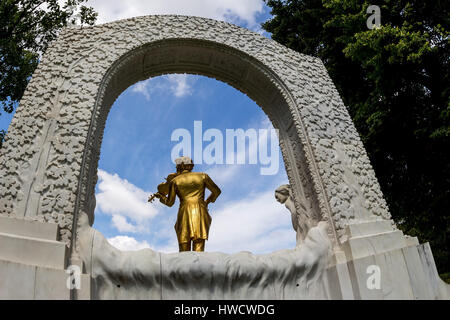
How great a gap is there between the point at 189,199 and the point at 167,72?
2569mm

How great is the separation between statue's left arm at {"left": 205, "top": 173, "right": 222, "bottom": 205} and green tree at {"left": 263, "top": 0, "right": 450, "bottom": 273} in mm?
4592

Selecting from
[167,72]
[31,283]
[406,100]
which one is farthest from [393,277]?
[406,100]

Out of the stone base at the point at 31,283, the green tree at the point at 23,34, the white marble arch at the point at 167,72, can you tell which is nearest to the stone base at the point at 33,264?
the stone base at the point at 31,283

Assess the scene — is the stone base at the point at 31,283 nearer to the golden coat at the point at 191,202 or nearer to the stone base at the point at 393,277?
the golden coat at the point at 191,202

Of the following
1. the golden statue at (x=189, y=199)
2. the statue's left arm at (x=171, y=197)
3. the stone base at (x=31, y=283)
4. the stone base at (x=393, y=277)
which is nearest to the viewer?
the stone base at (x=31, y=283)

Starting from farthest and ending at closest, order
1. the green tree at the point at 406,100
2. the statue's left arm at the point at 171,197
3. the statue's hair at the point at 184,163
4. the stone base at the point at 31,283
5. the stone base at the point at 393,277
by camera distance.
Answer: the green tree at the point at 406,100 → the statue's hair at the point at 184,163 → the statue's left arm at the point at 171,197 → the stone base at the point at 393,277 → the stone base at the point at 31,283

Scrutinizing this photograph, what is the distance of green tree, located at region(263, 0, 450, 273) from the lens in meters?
6.88

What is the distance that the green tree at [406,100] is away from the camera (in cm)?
688

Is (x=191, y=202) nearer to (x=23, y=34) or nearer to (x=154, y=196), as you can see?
(x=154, y=196)

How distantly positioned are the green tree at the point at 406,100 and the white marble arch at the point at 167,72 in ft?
6.48

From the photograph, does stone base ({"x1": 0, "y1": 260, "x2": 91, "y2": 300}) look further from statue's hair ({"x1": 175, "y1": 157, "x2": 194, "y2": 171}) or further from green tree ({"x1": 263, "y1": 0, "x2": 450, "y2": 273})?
green tree ({"x1": 263, "y1": 0, "x2": 450, "y2": 273})

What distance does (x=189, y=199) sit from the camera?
516 centimetres

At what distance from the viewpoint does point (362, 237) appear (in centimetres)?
412
